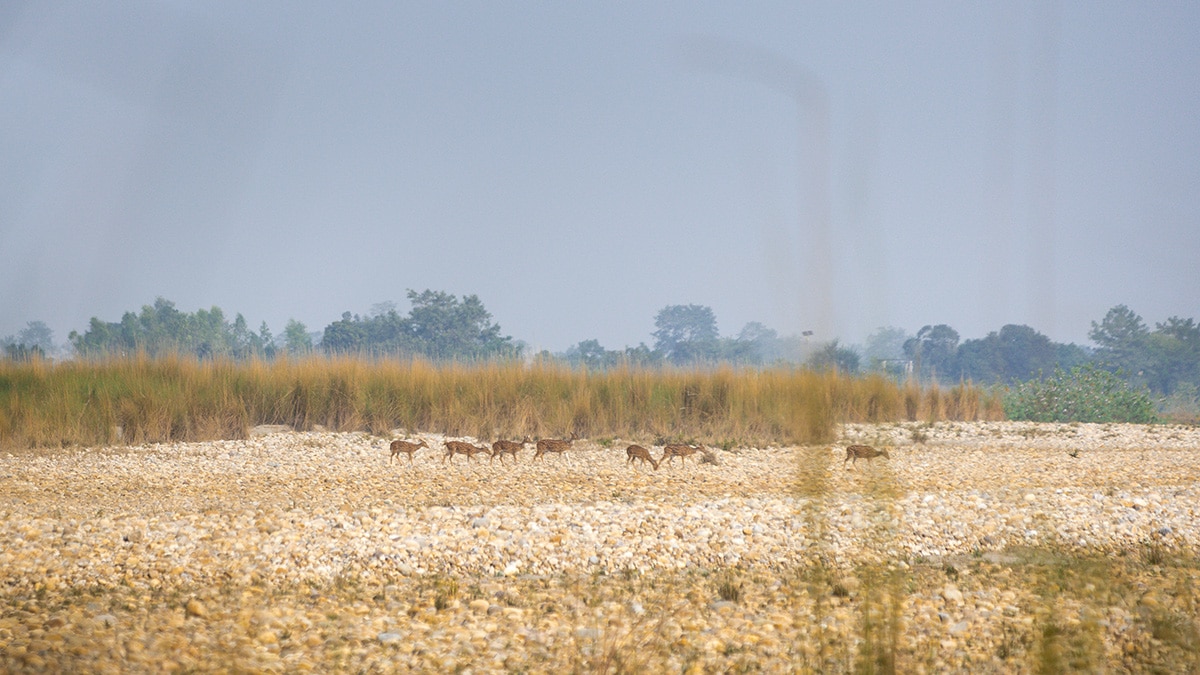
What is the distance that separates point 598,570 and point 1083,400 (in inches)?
530

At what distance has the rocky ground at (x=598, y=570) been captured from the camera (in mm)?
2715

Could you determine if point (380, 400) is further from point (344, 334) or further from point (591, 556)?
point (344, 334)

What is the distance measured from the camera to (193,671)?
8.90 feet

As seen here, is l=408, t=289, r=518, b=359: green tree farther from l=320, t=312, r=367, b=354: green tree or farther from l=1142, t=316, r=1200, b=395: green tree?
l=1142, t=316, r=1200, b=395: green tree

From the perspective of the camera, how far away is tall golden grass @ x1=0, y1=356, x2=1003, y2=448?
30.1 ft

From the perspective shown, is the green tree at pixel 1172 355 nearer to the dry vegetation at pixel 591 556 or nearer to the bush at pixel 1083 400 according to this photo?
the bush at pixel 1083 400

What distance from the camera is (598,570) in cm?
409

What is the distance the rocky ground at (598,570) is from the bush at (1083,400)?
29.7 ft

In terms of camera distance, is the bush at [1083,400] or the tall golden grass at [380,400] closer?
the tall golden grass at [380,400]

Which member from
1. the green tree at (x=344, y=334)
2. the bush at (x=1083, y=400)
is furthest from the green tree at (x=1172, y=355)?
the green tree at (x=344, y=334)

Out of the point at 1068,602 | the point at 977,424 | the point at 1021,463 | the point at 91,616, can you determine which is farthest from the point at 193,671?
the point at 977,424

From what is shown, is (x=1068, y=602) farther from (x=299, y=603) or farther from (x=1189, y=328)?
(x=1189, y=328)

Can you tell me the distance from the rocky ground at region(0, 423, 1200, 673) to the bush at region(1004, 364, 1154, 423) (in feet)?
29.7

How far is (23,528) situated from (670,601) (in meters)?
3.08
